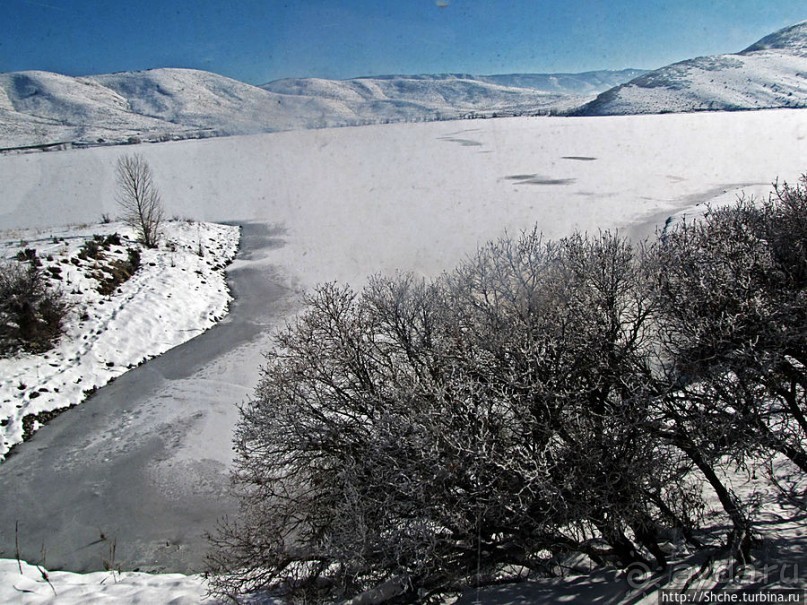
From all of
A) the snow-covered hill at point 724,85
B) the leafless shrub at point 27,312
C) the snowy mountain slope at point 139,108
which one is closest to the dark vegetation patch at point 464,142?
the snowy mountain slope at point 139,108

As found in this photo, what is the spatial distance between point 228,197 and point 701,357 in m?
29.6

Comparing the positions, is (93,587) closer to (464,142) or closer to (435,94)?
(464,142)

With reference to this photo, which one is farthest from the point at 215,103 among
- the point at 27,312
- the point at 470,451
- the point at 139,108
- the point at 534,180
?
the point at 470,451

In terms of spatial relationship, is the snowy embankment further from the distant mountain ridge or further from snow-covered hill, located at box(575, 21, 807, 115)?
snow-covered hill, located at box(575, 21, 807, 115)

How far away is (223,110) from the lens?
60.7 meters

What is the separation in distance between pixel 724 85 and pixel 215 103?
198ft

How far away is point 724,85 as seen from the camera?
53.0 meters

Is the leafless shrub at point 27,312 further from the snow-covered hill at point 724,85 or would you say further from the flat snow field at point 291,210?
the snow-covered hill at point 724,85

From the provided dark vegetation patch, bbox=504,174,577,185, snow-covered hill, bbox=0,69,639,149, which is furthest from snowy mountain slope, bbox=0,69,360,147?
dark vegetation patch, bbox=504,174,577,185

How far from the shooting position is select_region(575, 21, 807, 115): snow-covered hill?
47781mm

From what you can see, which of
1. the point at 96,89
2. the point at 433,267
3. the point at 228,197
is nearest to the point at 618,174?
the point at 433,267

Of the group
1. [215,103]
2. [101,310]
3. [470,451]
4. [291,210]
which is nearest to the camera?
[470,451]

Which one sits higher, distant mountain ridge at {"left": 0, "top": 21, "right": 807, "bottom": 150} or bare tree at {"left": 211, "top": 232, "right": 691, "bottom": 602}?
distant mountain ridge at {"left": 0, "top": 21, "right": 807, "bottom": 150}

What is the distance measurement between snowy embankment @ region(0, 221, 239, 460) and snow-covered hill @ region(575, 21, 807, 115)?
47.8m
